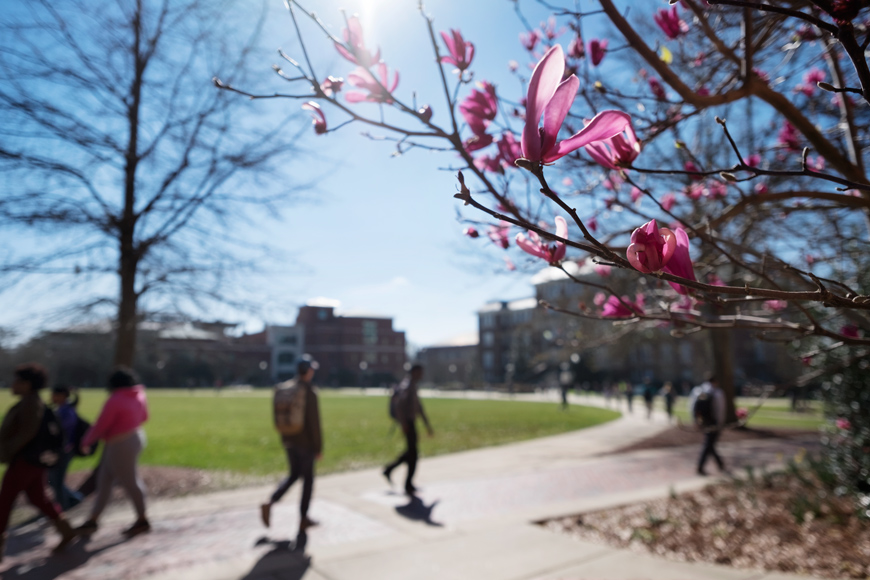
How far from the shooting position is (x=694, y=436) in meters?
13.6

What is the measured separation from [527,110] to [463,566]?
3.86m

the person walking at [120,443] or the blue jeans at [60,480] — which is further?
the blue jeans at [60,480]

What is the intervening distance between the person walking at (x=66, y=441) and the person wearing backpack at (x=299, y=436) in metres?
2.75

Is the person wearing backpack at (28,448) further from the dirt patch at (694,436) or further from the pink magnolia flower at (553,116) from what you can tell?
the dirt patch at (694,436)

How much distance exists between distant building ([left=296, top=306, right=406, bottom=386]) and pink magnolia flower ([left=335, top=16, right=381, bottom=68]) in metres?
71.2

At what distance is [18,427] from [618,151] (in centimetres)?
520

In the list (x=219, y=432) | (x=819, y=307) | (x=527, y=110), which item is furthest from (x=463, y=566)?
(x=219, y=432)

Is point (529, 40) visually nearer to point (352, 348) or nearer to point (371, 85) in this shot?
point (371, 85)

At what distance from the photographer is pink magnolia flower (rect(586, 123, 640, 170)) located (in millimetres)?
1676

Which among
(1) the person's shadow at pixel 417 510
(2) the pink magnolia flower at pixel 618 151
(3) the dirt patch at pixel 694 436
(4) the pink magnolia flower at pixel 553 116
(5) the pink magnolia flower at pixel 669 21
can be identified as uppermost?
(5) the pink magnolia flower at pixel 669 21

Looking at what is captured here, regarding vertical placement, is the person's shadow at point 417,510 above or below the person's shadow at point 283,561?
below

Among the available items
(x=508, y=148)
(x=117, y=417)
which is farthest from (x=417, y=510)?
(x=508, y=148)

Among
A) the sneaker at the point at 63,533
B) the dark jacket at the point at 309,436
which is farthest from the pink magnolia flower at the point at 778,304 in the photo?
the sneaker at the point at 63,533

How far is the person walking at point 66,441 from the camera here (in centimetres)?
620
